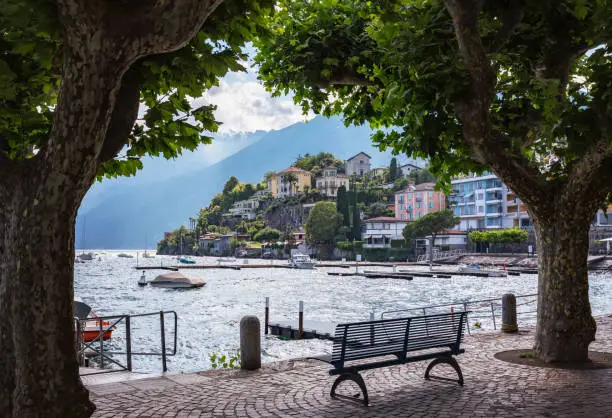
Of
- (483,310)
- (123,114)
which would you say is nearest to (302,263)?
(483,310)

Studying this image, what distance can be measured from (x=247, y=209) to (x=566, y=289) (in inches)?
7312

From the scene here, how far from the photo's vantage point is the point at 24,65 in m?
5.72

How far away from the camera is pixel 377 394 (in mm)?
7828

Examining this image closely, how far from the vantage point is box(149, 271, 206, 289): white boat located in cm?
7044

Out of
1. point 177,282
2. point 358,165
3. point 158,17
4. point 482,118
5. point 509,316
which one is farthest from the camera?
point 358,165

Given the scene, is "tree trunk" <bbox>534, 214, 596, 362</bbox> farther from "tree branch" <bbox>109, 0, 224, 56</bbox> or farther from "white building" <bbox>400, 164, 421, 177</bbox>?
"white building" <bbox>400, 164, 421, 177</bbox>

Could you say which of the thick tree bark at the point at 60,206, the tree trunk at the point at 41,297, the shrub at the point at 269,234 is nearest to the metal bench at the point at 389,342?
the thick tree bark at the point at 60,206

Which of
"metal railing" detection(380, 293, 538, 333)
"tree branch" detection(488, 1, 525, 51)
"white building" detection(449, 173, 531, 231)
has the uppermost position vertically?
"white building" detection(449, 173, 531, 231)

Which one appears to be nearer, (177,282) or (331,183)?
(177,282)

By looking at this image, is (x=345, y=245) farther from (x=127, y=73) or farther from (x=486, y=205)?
(x=127, y=73)

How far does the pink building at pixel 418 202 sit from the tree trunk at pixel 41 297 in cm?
12919

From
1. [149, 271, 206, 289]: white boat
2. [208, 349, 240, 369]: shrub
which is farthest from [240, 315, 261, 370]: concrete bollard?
[149, 271, 206, 289]: white boat

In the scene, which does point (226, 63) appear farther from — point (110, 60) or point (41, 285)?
point (41, 285)

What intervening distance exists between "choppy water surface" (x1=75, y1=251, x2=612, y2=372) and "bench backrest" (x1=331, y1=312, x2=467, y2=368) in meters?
10.6
